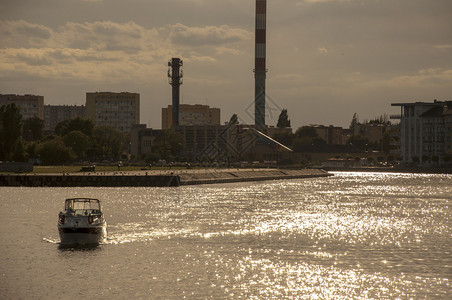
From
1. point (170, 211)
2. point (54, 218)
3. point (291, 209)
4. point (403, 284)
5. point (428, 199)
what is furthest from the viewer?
point (428, 199)

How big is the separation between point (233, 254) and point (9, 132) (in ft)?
396

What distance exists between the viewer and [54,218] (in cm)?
8619

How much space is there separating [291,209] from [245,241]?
37.7 metres

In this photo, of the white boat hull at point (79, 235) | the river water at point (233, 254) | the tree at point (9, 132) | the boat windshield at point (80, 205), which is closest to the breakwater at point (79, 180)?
the tree at point (9, 132)

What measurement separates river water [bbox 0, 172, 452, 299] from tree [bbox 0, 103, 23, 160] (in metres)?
66.0

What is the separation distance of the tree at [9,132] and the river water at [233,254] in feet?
216

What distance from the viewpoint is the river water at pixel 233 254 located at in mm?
46312

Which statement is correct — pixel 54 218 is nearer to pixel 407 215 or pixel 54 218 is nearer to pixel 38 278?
pixel 38 278

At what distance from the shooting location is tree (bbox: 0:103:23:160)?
16888 centimetres

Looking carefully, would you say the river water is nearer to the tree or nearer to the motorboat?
the motorboat

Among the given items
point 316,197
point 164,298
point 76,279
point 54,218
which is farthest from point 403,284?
point 316,197

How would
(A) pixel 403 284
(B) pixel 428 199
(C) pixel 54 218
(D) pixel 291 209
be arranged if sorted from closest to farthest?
(A) pixel 403 284
(C) pixel 54 218
(D) pixel 291 209
(B) pixel 428 199

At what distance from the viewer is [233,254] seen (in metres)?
59.6

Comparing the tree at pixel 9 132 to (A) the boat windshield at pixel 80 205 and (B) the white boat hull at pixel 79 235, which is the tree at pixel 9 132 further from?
(B) the white boat hull at pixel 79 235
